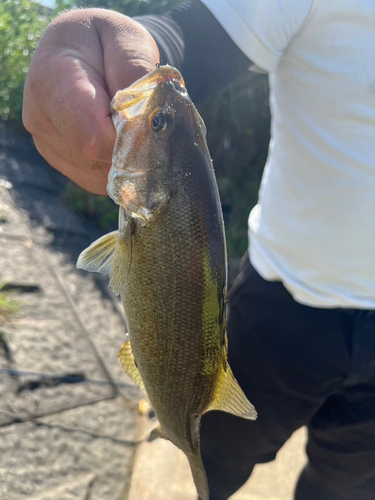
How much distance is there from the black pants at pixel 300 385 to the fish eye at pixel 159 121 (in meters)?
0.81

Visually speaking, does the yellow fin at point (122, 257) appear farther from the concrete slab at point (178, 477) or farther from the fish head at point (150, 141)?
the concrete slab at point (178, 477)

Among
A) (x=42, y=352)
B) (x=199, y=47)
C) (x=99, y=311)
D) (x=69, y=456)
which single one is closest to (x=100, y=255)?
(x=199, y=47)

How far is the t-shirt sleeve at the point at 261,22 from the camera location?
1130mm

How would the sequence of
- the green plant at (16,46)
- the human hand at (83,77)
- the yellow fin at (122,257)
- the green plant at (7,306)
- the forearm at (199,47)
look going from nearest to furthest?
the human hand at (83,77) < the yellow fin at (122,257) < the forearm at (199,47) < the green plant at (7,306) < the green plant at (16,46)

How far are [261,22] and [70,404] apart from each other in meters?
2.24

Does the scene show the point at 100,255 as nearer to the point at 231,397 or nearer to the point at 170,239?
the point at 170,239

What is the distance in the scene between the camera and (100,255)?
Result: 1.22 meters

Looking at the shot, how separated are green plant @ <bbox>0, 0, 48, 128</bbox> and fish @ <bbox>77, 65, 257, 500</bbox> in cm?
423

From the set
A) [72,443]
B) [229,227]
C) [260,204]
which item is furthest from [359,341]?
[229,227]

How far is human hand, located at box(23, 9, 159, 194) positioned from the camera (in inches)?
38.2

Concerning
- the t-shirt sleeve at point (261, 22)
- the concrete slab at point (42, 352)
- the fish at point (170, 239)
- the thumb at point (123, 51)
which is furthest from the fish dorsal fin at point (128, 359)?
the concrete slab at point (42, 352)

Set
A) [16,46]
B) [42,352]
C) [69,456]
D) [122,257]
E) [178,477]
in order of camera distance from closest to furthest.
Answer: [122,257]
[69,456]
[178,477]
[42,352]
[16,46]

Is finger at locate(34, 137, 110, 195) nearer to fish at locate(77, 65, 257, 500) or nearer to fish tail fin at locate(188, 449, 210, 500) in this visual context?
fish at locate(77, 65, 257, 500)

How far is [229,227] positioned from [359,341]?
105 inches
